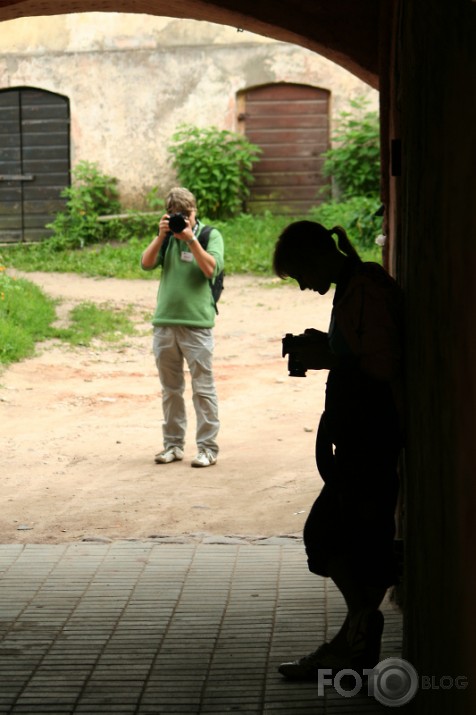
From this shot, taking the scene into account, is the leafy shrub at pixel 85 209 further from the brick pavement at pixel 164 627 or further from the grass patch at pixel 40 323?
the brick pavement at pixel 164 627

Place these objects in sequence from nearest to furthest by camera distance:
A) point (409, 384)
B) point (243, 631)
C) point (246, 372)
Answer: point (409, 384), point (243, 631), point (246, 372)

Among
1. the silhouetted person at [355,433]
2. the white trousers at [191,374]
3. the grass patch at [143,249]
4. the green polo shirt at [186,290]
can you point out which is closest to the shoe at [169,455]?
the white trousers at [191,374]

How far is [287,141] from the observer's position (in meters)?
18.6

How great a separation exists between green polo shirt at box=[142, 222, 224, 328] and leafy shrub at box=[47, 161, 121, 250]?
10.7 metres

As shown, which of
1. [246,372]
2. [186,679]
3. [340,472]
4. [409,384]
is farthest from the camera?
[246,372]

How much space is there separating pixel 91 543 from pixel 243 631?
64.8 inches

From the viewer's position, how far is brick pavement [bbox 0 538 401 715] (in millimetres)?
3725

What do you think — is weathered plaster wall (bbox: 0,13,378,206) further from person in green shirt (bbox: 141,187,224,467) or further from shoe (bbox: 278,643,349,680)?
shoe (bbox: 278,643,349,680)

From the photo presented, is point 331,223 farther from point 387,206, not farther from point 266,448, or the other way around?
point 387,206

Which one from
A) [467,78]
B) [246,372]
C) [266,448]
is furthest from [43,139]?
[467,78]

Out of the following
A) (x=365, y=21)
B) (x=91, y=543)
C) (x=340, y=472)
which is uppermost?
(x=365, y=21)

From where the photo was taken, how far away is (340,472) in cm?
364

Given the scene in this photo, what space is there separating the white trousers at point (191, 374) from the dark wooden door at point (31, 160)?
11.8m

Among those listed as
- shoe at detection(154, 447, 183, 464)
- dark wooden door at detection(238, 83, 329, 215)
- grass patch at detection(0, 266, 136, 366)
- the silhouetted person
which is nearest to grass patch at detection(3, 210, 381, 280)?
dark wooden door at detection(238, 83, 329, 215)
